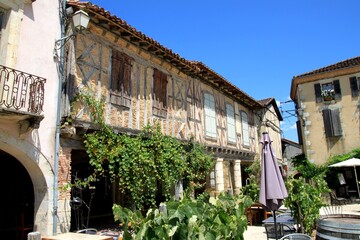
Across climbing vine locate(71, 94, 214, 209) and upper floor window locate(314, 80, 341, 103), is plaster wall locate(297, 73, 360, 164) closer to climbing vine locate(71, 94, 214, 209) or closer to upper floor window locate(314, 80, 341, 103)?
upper floor window locate(314, 80, 341, 103)

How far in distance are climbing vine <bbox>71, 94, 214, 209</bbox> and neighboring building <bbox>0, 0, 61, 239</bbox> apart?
91cm

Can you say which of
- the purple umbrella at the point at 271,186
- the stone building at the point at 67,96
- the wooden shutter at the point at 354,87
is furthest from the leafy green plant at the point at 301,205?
the wooden shutter at the point at 354,87

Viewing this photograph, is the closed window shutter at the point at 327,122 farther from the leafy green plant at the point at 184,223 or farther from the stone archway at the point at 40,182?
the leafy green plant at the point at 184,223

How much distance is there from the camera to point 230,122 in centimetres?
1427

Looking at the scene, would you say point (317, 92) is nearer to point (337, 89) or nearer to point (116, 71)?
point (337, 89)

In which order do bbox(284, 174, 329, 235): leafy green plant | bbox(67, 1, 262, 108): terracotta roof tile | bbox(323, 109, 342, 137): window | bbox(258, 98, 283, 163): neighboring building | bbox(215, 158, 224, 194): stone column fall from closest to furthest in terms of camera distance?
1. bbox(284, 174, 329, 235): leafy green plant
2. bbox(67, 1, 262, 108): terracotta roof tile
3. bbox(215, 158, 224, 194): stone column
4. bbox(323, 109, 342, 137): window
5. bbox(258, 98, 283, 163): neighboring building

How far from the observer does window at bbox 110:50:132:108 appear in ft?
26.3

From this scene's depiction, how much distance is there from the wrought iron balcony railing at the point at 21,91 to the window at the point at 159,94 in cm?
399

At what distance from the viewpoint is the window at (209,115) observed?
40.5 feet

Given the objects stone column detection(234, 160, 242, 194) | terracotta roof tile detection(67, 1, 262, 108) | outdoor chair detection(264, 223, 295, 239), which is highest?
terracotta roof tile detection(67, 1, 262, 108)

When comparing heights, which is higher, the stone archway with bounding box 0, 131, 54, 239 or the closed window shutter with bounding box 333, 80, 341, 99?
the closed window shutter with bounding box 333, 80, 341, 99

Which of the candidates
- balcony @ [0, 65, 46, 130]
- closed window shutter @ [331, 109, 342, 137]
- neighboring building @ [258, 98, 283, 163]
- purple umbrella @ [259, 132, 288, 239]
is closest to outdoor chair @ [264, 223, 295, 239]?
purple umbrella @ [259, 132, 288, 239]

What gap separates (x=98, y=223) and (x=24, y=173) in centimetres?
309

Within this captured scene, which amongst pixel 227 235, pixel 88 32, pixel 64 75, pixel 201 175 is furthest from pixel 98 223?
pixel 227 235
